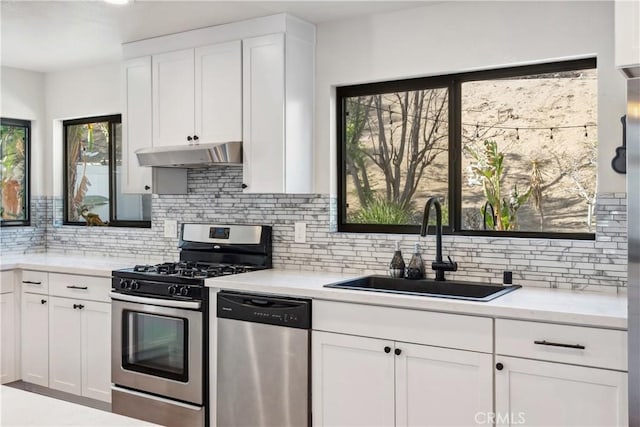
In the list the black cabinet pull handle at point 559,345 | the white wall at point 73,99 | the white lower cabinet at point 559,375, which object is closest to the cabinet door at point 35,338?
the white wall at point 73,99

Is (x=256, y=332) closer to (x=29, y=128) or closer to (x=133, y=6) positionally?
(x=133, y=6)

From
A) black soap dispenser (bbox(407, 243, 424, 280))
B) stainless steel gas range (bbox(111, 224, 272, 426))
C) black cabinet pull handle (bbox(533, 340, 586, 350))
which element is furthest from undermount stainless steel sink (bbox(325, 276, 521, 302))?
stainless steel gas range (bbox(111, 224, 272, 426))

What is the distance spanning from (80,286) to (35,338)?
2.11ft

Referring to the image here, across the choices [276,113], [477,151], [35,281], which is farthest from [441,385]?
[35,281]

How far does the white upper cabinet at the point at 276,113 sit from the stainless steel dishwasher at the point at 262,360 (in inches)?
28.8

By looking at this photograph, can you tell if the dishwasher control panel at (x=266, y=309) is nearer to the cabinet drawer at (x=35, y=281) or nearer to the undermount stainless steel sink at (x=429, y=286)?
the undermount stainless steel sink at (x=429, y=286)

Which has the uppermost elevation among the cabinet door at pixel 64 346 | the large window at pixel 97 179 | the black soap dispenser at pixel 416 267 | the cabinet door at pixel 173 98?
the cabinet door at pixel 173 98

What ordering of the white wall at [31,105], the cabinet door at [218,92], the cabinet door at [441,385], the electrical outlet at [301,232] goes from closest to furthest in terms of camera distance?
the cabinet door at [441,385]
the cabinet door at [218,92]
the electrical outlet at [301,232]
the white wall at [31,105]

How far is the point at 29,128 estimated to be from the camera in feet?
16.4

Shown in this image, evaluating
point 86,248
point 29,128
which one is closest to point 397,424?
point 86,248

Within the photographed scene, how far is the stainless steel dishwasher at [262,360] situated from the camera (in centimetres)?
294

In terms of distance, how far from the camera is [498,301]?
2.54 metres

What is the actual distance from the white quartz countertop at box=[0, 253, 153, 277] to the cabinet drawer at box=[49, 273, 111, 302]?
0.04 metres

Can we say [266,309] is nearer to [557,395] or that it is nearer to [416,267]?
[416,267]
